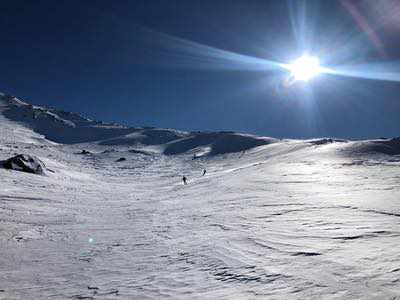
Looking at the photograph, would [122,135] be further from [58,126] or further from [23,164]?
[23,164]

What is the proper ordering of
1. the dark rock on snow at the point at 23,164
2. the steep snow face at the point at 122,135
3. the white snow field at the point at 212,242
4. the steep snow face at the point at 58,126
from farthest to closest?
the steep snow face at the point at 58,126 → the steep snow face at the point at 122,135 → the dark rock on snow at the point at 23,164 → the white snow field at the point at 212,242

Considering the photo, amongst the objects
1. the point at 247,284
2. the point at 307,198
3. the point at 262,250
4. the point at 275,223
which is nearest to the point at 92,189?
the point at 307,198

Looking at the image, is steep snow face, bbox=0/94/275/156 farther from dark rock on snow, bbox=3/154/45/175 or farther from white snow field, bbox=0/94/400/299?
white snow field, bbox=0/94/400/299

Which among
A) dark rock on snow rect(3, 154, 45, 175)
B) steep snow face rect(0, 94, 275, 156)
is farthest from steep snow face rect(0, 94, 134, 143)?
dark rock on snow rect(3, 154, 45, 175)

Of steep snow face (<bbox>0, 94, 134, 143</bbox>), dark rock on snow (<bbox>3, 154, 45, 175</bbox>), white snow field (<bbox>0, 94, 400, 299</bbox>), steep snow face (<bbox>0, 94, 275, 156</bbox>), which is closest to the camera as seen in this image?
white snow field (<bbox>0, 94, 400, 299</bbox>)

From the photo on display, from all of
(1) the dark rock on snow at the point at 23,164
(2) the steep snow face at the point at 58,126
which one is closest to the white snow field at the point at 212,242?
(1) the dark rock on snow at the point at 23,164

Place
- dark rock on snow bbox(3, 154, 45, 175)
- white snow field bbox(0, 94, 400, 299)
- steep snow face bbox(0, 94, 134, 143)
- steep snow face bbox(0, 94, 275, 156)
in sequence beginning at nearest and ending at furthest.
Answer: white snow field bbox(0, 94, 400, 299) → dark rock on snow bbox(3, 154, 45, 175) → steep snow face bbox(0, 94, 275, 156) → steep snow face bbox(0, 94, 134, 143)

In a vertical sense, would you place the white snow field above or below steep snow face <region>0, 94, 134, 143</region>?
below

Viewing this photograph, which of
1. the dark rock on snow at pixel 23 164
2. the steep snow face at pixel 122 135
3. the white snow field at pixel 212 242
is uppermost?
the steep snow face at pixel 122 135

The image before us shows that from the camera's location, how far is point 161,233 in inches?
579

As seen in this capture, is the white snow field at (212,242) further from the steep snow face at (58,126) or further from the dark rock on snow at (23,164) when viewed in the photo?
the steep snow face at (58,126)

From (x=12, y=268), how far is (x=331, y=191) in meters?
16.3

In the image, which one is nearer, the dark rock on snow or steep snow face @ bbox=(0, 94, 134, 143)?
the dark rock on snow

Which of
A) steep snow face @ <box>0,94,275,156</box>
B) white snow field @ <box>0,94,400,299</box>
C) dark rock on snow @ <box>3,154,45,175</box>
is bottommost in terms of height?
white snow field @ <box>0,94,400,299</box>
